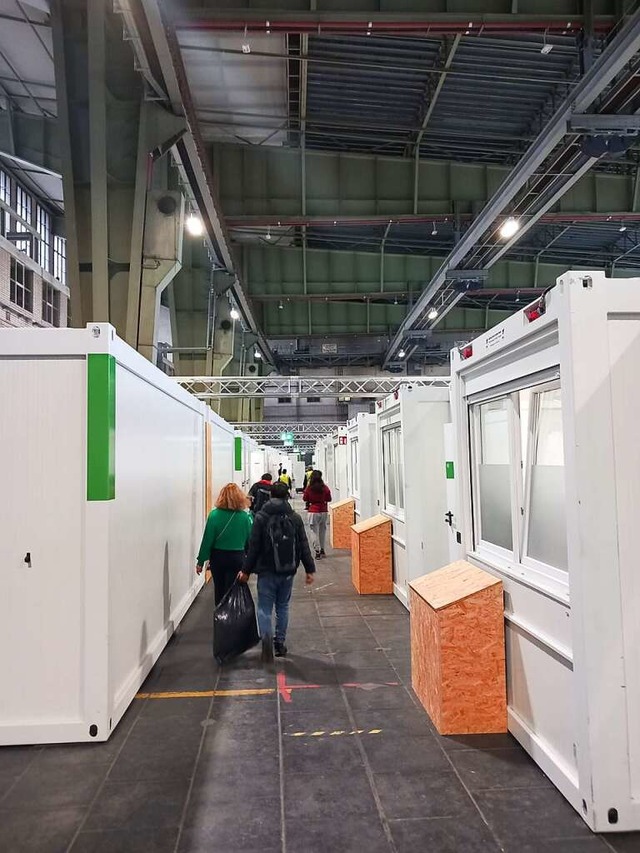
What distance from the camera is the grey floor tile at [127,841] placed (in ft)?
8.77

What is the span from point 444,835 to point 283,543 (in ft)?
9.25

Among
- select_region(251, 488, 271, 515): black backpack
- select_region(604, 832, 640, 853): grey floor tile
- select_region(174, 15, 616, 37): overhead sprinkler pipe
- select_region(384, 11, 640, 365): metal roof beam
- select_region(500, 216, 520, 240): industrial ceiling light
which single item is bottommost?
select_region(604, 832, 640, 853): grey floor tile

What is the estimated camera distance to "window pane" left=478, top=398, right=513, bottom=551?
165 inches

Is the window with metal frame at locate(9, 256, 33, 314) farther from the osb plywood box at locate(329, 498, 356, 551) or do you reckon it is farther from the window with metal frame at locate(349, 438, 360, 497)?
the osb plywood box at locate(329, 498, 356, 551)

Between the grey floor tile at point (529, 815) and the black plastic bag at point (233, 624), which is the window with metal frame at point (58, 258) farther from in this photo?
the grey floor tile at point (529, 815)

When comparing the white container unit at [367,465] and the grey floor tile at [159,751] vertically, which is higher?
the white container unit at [367,465]

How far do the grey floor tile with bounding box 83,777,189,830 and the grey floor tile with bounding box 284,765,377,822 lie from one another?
599mm

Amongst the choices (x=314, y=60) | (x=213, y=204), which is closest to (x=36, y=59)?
(x=213, y=204)

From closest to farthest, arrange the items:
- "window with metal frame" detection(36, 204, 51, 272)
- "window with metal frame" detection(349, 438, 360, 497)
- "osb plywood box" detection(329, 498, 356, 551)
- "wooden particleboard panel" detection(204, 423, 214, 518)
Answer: "wooden particleboard panel" detection(204, 423, 214, 518)
"window with metal frame" detection(349, 438, 360, 497)
"osb plywood box" detection(329, 498, 356, 551)
"window with metal frame" detection(36, 204, 51, 272)

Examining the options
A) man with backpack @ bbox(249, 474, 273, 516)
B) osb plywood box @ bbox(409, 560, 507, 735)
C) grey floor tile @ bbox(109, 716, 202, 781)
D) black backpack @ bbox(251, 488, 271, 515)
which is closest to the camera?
grey floor tile @ bbox(109, 716, 202, 781)

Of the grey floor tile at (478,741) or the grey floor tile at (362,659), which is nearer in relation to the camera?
the grey floor tile at (478,741)

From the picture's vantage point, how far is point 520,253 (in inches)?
587

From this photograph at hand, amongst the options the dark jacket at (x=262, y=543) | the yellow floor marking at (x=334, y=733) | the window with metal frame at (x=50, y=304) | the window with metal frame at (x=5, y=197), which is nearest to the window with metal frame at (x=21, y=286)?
the window with metal frame at (x=5, y=197)

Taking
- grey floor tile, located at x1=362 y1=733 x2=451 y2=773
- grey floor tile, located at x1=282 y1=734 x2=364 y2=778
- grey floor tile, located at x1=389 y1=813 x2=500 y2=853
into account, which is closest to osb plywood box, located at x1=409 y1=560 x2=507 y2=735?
grey floor tile, located at x1=362 y1=733 x2=451 y2=773
